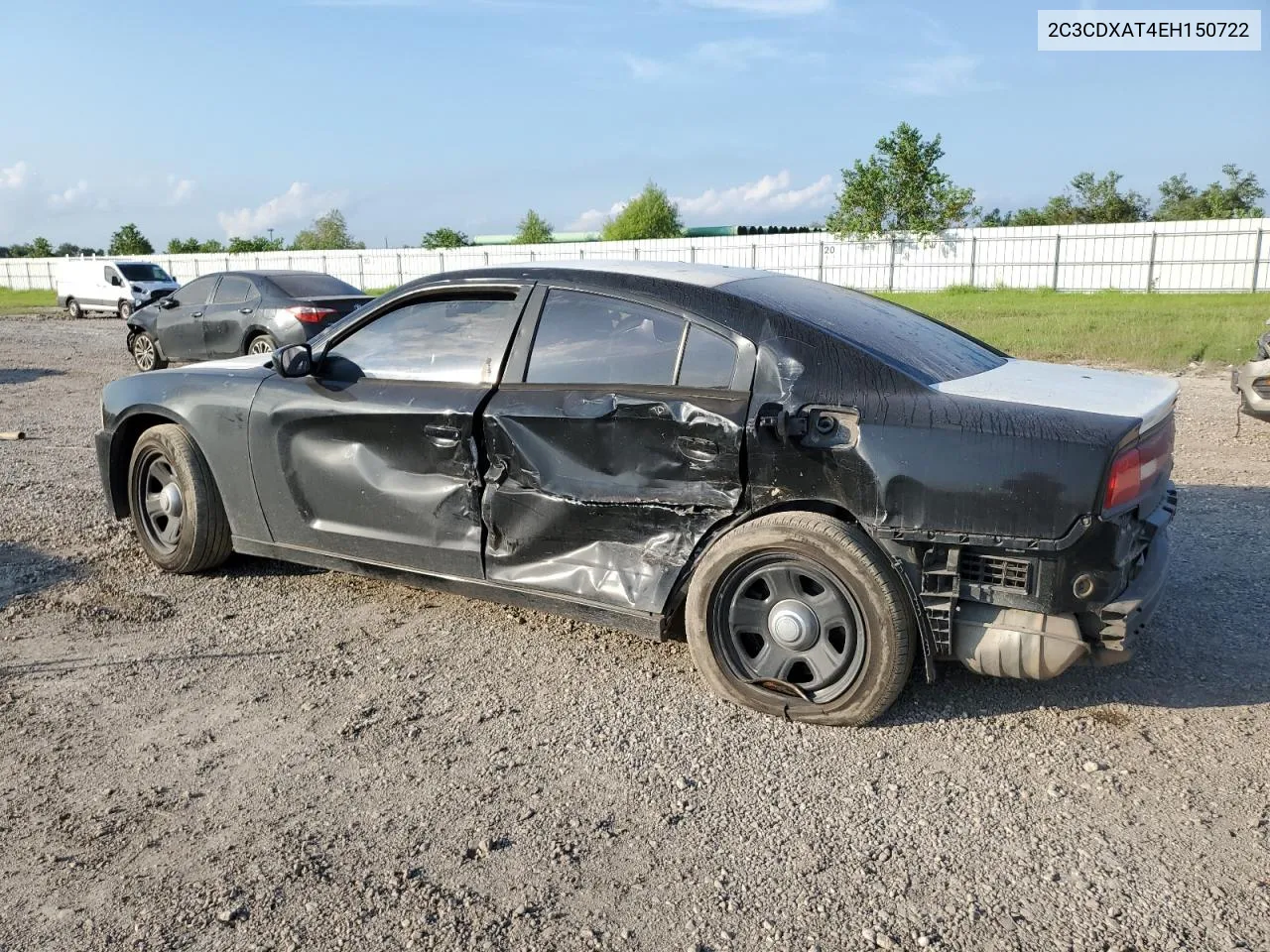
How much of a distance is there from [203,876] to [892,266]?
3648 cm

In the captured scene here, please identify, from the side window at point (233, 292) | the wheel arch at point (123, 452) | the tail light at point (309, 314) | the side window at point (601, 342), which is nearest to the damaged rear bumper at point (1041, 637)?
the side window at point (601, 342)

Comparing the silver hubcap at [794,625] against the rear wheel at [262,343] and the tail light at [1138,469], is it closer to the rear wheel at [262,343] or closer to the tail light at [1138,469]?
the tail light at [1138,469]

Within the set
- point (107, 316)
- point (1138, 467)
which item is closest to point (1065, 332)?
point (1138, 467)

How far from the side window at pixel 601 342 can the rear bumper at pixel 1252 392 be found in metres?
6.06

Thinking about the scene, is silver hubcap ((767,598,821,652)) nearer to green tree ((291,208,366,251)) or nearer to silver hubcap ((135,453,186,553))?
silver hubcap ((135,453,186,553))

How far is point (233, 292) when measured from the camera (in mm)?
14391

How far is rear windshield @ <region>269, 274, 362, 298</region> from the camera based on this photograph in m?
14.1

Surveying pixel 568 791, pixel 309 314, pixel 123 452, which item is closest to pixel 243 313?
pixel 309 314

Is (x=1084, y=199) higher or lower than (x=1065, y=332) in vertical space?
higher

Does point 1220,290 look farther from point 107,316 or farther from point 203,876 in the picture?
point 203,876

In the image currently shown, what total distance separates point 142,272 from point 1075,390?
96.3 feet

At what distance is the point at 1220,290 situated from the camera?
31.8 m

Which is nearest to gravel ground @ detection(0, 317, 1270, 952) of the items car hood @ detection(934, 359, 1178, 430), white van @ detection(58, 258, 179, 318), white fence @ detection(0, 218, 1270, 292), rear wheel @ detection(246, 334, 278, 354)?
car hood @ detection(934, 359, 1178, 430)

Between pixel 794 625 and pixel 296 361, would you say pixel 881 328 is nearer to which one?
pixel 794 625
